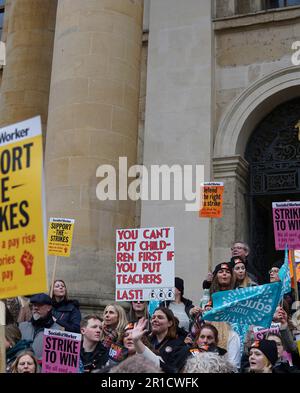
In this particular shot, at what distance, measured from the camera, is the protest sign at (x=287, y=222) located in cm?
856

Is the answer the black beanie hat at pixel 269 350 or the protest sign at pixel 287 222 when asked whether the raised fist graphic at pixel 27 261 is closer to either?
the black beanie hat at pixel 269 350

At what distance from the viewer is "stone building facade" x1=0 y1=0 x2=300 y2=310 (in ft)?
34.7

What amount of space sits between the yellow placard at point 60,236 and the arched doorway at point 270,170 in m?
4.51

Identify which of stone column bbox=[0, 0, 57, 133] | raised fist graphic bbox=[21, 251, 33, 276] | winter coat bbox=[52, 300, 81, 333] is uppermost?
stone column bbox=[0, 0, 57, 133]

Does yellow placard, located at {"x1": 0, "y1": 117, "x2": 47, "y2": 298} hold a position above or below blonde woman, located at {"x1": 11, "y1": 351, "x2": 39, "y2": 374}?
above

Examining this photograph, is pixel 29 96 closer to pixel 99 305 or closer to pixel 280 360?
pixel 99 305

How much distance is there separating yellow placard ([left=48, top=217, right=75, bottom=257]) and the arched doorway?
4.51 meters

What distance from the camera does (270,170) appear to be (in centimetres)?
1320

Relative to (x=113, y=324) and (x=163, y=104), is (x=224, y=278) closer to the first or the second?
(x=113, y=324)

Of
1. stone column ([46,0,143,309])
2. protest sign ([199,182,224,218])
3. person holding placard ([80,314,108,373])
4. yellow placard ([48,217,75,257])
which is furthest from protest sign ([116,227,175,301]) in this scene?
protest sign ([199,182,224,218])

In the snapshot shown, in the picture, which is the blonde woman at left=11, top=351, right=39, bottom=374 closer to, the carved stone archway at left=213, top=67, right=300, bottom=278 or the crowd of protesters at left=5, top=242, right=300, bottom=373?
the crowd of protesters at left=5, top=242, right=300, bottom=373

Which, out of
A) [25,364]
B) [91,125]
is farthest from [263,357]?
[91,125]

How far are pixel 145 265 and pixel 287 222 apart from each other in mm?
2174
